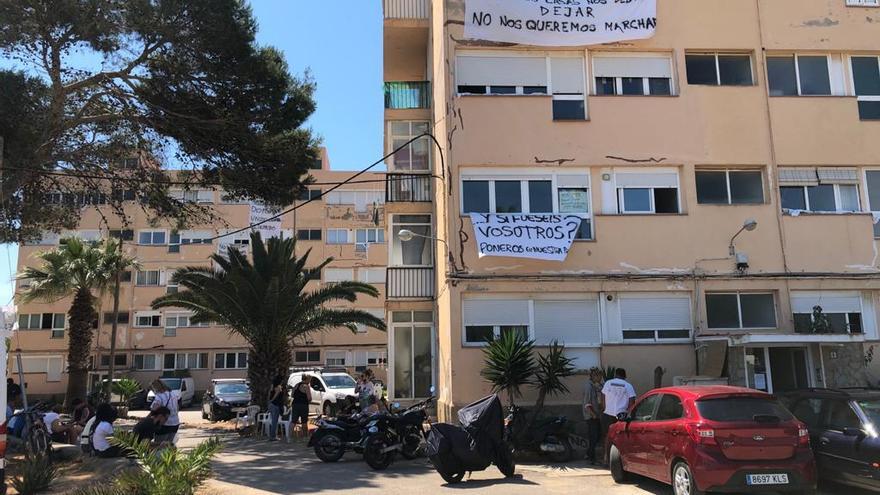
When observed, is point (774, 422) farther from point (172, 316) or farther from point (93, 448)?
point (172, 316)

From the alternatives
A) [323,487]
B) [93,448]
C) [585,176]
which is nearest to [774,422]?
[323,487]

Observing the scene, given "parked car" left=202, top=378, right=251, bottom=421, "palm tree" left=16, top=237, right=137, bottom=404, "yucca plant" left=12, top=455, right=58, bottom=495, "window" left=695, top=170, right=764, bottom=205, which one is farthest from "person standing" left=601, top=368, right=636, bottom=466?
"palm tree" left=16, top=237, right=137, bottom=404

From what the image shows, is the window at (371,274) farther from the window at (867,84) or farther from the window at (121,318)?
the window at (867,84)

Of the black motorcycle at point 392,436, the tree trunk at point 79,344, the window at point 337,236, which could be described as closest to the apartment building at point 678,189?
the black motorcycle at point 392,436

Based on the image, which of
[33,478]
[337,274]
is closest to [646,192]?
[33,478]

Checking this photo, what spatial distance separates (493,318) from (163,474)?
29.5 feet

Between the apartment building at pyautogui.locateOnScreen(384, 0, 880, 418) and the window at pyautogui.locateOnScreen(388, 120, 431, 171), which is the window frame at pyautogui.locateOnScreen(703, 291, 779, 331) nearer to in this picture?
the apartment building at pyautogui.locateOnScreen(384, 0, 880, 418)

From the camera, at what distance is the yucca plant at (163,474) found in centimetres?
759

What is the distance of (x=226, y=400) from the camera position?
24.9m

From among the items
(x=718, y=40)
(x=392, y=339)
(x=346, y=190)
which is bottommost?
(x=392, y=339)

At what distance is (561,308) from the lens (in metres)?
15.6

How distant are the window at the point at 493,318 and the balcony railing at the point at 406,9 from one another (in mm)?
9917

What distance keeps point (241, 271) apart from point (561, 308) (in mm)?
10051

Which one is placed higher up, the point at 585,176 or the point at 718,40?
the point at 718,40
